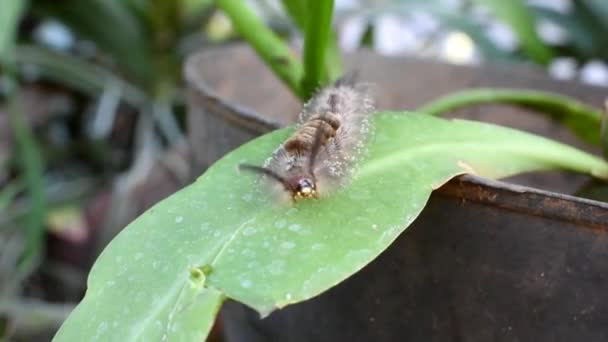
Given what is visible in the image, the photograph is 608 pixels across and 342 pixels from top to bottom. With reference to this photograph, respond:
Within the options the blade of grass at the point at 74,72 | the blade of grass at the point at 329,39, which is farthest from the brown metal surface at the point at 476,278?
the blade of grass at the point at 74,72

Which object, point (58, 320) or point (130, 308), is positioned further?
point (58, 320)

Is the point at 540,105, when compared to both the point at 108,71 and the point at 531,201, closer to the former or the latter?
the point at 531,201

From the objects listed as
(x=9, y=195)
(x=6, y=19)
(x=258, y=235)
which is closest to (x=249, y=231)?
(x=258, y=235)

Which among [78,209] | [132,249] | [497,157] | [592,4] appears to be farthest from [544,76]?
[78,209]

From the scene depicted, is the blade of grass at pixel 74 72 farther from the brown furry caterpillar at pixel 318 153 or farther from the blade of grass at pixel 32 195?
the brown furry caterpillar at pixel 318 153

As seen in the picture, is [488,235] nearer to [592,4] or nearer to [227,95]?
[227,95]

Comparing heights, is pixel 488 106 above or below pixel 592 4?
below
